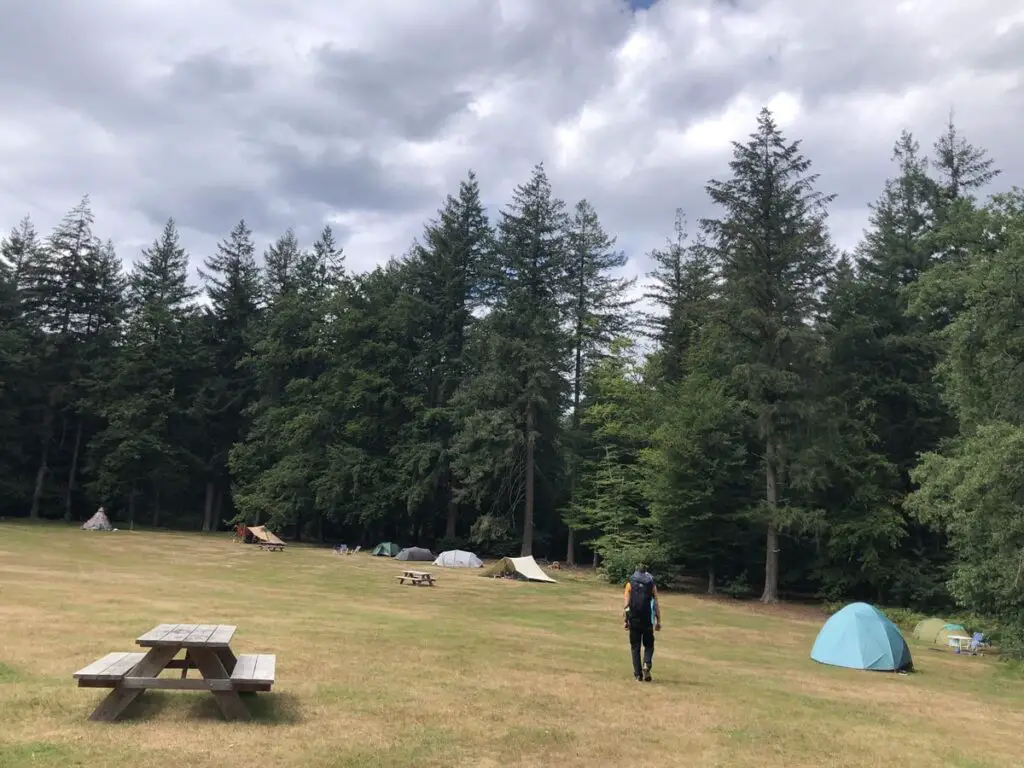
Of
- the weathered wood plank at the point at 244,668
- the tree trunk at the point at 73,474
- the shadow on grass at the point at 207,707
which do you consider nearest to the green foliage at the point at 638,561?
the shadow on grass at the point at 207,707

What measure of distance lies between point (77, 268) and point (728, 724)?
2144 inches

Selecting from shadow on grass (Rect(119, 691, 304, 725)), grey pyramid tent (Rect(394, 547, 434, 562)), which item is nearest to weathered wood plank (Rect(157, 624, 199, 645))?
shadow on grass (Rect(119, 691, 304, 725))

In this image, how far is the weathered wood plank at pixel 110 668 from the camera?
6289mm

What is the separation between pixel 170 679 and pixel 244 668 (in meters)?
0.67

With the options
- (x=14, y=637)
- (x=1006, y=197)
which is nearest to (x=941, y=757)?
(x=14, y=637)

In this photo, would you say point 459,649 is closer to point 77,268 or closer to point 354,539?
point 354,539

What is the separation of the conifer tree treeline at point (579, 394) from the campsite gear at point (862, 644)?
4739 mm

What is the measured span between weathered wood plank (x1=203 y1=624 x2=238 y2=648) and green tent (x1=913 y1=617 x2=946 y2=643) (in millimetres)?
19235

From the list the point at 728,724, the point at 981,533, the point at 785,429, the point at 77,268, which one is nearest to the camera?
the point at 728,724

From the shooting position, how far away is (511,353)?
38719mm

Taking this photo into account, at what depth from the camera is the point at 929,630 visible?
20.1 meters

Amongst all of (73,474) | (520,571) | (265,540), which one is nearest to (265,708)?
(520,571)

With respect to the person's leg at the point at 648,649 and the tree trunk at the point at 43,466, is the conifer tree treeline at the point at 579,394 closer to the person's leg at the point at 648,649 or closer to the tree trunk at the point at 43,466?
the tree trunk at the point at 43,466

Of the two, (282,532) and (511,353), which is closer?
(511,353)
